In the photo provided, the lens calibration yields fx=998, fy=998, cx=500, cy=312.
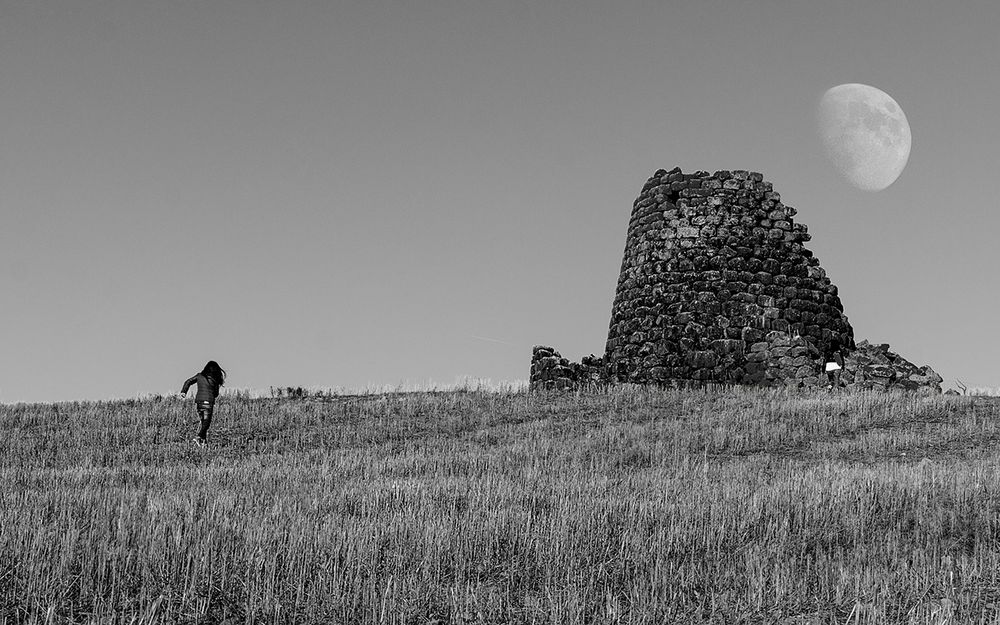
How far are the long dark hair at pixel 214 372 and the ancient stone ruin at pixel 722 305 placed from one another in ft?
33.0

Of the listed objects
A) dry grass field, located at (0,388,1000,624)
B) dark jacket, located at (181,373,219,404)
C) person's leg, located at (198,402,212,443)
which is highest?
dark jacket, located at (181,373,219,404)

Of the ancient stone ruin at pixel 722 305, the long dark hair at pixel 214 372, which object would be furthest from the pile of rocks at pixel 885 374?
the long dark hair at pixel 214 372

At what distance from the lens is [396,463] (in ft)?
42.4

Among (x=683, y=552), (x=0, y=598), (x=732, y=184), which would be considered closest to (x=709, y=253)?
(x=732, y=184)

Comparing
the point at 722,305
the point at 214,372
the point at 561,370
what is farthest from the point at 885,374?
the point at 214,372

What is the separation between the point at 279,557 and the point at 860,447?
10525 mm

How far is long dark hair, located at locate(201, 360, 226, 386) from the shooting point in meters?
16.9

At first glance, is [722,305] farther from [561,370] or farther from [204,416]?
[204,416]

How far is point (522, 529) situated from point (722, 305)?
56.5ft

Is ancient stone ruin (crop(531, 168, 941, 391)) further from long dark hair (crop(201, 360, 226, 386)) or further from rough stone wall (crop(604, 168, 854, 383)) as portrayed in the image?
long dark hair (crop(201, 360, 226, 386))

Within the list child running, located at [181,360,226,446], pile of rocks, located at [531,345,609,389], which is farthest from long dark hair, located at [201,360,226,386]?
pile of rocks, located at [531,345,609,389]

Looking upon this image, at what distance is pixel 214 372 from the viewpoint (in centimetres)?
1702

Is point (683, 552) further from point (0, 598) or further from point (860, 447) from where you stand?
point (860, 447)

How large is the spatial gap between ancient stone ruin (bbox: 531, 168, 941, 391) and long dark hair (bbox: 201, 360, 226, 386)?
10.1 m
